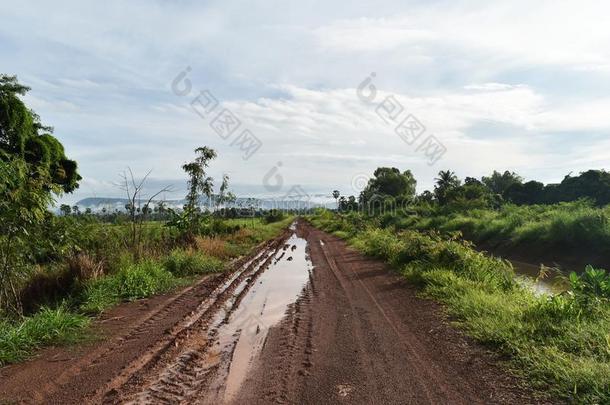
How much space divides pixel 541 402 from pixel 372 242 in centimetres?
A: 1440

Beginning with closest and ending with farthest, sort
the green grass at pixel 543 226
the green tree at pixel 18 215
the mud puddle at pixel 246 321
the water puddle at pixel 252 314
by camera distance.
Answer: the mud puddle at pixel 246 321, the water puddle at pixel 252 314, the green tree at pixel 18 215, the green grass at pixel 543 226

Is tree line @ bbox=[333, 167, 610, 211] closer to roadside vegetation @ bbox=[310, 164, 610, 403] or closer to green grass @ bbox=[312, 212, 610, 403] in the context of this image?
roadside vegetation @ bbox=[310, 164, 610, 403]

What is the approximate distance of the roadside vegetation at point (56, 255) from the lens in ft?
20.5

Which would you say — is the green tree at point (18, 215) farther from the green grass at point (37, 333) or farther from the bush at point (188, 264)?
the bush at point (188, 264)

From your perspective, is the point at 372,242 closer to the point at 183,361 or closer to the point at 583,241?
the point at 583,241

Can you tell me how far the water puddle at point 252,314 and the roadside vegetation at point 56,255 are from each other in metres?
1.91

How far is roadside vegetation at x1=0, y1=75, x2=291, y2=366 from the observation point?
20.5ft

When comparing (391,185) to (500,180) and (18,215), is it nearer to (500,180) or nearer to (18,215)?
(500,180)

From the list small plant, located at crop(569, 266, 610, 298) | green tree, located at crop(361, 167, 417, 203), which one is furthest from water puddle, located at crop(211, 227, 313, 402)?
green tree, located at crop(361, 167, 417, 203)

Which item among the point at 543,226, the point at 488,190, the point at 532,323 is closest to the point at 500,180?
the point at 488,190

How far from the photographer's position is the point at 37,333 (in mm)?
5816

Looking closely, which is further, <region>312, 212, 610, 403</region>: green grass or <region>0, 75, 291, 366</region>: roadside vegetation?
<region>0, 75, 291, 366</region>: roadside vegetation

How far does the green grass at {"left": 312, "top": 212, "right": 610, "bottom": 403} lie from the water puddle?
3029 mm

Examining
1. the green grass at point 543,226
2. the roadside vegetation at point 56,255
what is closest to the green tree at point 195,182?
the roadside vegetation at point 56,255
